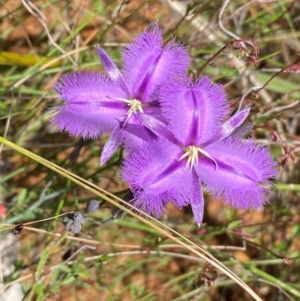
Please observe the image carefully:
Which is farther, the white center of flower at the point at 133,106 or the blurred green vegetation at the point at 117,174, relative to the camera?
the blurred green vegetation at the point at 117,174

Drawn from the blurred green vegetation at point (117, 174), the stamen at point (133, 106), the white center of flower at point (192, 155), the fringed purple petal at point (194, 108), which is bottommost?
the blurred green vegetation at point (117, 174)

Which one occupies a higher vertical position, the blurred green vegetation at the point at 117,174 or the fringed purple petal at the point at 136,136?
the fringed purple petal at the point at 136,136

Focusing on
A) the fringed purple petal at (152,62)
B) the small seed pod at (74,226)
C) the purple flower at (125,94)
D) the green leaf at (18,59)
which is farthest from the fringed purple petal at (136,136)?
the green leaf at (18,59)

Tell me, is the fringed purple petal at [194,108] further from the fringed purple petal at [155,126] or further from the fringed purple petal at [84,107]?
the fringed purple petal at [84,107]

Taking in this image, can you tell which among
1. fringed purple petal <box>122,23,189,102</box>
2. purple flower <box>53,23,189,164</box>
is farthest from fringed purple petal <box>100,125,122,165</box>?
fringed purple petal <box>122,23,189,102</box>

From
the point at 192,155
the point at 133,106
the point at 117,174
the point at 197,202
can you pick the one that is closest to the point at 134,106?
the point at 133,106

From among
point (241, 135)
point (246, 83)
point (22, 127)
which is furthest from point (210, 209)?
point (241, 135)

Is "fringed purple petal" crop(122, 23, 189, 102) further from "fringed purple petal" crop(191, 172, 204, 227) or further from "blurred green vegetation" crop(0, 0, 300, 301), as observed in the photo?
"blurred green vegetation" crop(0, 0, 300, 301)
